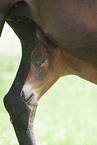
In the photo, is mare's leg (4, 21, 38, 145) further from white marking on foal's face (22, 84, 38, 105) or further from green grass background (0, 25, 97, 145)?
green grass background (0, 25, 97, 145)

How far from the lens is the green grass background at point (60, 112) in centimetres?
388

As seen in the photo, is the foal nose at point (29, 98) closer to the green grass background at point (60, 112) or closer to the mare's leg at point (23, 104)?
the mare's leg at point (23, 104)

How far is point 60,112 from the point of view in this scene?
17.2 feet

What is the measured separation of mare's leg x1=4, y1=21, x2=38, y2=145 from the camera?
230cm

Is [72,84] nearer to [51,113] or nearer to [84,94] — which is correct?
[84,94]

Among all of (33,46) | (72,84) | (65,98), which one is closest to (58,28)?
(33,46)

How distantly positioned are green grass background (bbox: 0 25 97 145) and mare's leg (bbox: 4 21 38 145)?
100 cm

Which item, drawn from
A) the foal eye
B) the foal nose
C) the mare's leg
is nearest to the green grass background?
the mare's leg

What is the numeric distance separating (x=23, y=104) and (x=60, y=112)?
9.82 feet

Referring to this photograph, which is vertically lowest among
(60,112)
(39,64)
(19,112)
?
(60,112)

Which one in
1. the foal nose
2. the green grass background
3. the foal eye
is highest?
the foal eye

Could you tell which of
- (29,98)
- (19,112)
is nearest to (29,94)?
(29,98)

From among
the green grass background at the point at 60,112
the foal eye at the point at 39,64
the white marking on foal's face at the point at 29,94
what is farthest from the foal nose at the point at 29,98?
the green grass background at the point at 60,112

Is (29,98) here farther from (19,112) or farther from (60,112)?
(60,112)
